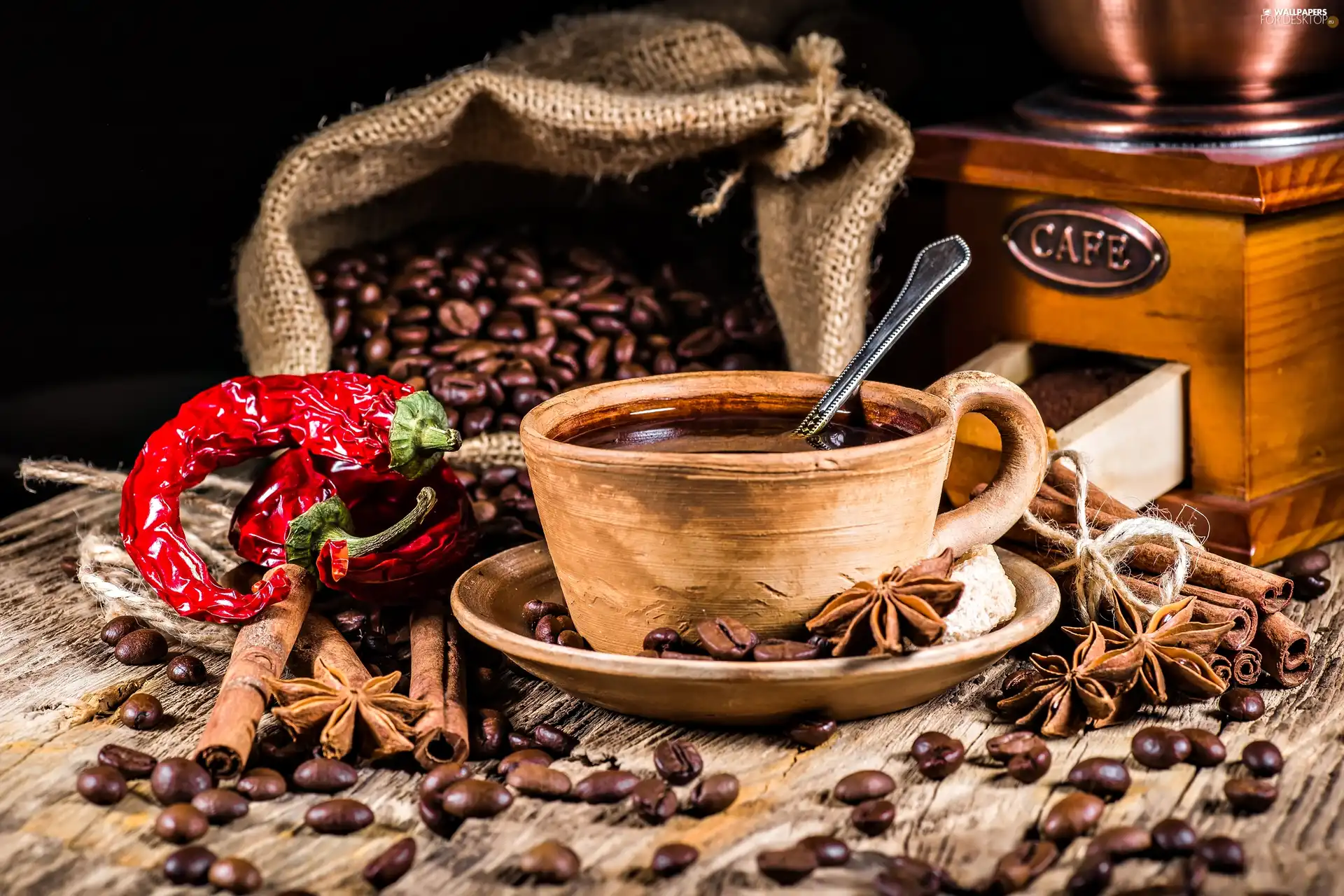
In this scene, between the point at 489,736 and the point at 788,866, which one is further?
the point at 489,736

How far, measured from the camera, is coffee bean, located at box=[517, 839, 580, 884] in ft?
3.79

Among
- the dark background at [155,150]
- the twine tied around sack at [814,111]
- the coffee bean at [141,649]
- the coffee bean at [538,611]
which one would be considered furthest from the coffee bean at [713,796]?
the dark background at [155,150]

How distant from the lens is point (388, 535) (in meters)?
1.58

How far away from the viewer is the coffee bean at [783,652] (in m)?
1.31

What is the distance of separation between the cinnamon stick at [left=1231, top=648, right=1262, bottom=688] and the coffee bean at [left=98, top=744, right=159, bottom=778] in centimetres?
109

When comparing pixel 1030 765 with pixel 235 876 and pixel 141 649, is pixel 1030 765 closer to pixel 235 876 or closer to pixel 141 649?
pixel 235 876

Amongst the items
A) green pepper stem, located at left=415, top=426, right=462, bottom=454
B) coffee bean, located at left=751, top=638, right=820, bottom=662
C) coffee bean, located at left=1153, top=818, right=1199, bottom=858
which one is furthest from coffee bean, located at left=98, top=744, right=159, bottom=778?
coffee bean, located at left=1153, top=818, right=1199, bottom=858

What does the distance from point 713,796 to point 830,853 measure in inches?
5.2

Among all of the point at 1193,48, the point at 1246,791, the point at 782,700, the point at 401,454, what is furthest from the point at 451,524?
the point at 1193,48

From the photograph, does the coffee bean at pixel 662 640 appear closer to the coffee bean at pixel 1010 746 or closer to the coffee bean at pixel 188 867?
the coffee bean at pixel 1010 746

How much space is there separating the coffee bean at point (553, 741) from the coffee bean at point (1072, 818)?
1.50 ft

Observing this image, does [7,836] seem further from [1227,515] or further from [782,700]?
[1227,515]

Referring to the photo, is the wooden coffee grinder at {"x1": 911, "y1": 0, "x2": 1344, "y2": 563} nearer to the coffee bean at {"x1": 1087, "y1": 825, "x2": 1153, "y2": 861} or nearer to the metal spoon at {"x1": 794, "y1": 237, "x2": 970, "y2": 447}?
the metal spoon at {"x1": 794, "y1": 237, "x2": 970, "y2": 447}

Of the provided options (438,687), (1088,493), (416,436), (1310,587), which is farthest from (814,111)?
(438,687)
